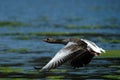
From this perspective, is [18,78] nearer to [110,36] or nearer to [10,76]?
[10,76]

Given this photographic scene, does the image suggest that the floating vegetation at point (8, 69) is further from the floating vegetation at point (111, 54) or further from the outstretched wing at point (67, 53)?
the floating vegetation at point (111, 54)

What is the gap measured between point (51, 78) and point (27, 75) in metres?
0.81

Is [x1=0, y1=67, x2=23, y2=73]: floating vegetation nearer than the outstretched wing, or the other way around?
the outstretched wing

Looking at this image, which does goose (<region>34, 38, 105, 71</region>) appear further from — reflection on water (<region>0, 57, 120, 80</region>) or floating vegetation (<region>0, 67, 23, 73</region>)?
floating vegetation (<region>0, 67, 23, 73</region>)

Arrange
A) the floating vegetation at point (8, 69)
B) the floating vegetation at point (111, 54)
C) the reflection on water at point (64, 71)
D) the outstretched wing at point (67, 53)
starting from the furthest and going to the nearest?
the floating vegetation at point (111, 54) < the floating vegetation at point (8, 69) < the reflection on water at point (64, 71) < the outstretched wing at point (67, 53)

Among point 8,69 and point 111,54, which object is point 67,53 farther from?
point 111,54

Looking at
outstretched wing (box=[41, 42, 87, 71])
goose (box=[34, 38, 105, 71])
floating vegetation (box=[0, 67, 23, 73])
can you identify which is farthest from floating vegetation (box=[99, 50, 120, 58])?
outstretched wing (box=[41, 42, 87, 71])

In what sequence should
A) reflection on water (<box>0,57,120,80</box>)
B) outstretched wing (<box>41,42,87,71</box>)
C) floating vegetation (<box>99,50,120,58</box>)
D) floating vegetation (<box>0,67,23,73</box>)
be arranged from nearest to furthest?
outstretched wing (<box>41,42,87,71</box>) → reflection on water (<box>0,57,120,80</box>) → floating vegetation (<box>0,67,23,73</box>) → floating vegetation (<box>99,50,120,58</box>)

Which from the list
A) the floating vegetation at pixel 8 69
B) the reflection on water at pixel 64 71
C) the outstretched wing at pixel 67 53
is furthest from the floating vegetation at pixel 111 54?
the outstretched wing at pixel 67 53

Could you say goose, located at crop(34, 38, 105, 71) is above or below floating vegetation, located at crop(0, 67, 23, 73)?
below

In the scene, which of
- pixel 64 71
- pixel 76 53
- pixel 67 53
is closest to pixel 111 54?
pixel 64 71

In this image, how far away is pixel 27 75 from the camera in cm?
1617

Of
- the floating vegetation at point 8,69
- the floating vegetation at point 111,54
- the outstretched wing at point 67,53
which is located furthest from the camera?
the floating vegetation at point 111,54

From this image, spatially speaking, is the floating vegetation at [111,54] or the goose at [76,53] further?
the floating vegetation at [111,54]
